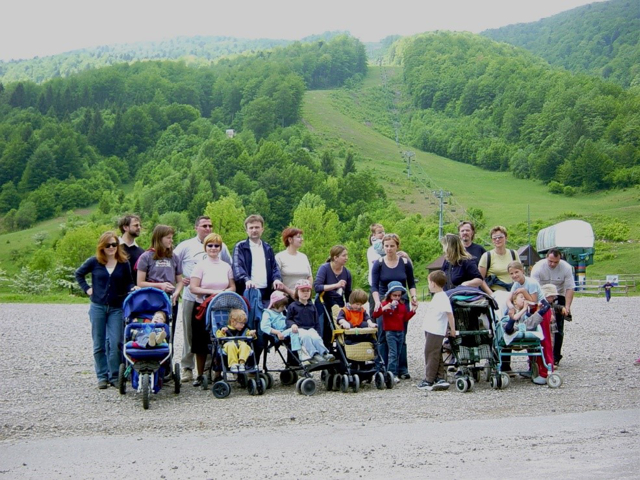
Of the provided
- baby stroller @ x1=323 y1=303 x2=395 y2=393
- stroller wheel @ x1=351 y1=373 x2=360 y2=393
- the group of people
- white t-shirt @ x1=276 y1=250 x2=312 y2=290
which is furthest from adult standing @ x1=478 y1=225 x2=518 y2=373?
white t-shirt @ x1=276 y1=250 x2=312 y2=290

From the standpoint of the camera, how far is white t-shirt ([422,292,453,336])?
1123cm

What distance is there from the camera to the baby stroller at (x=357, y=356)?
441 inches

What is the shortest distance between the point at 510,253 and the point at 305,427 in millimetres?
5169

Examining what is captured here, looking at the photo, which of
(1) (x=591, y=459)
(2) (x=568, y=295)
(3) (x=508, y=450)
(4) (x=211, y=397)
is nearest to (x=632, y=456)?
(1) (x=591, y=459)

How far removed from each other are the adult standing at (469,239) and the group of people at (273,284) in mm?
21

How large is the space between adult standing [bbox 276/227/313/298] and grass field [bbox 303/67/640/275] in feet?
201

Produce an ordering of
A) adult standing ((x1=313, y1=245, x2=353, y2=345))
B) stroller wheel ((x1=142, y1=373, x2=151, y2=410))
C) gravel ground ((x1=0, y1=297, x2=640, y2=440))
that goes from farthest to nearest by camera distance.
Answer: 1. adult standing ((x1=313, y1=245, x2=353, y2=345))
2. stroller wheel ((x1=142, y1=373, x2=151, y2=410))
3. gravel ground ((x1=0, y1=297, x2=640, y2=440))

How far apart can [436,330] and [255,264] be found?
104 inches

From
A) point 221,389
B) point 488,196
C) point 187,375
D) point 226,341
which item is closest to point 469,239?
point 226,341

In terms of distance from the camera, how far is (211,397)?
1060 cm

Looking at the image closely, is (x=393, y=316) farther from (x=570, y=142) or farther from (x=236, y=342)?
(x=570, y=142)

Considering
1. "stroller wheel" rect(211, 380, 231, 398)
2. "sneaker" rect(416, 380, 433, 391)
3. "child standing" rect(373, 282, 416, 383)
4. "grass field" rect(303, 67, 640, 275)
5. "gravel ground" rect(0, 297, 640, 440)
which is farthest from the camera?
"grass field" rect(303, 67, 640, 275)

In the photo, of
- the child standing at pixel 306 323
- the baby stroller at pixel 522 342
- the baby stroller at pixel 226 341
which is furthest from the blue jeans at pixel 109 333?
the baby stroller at pixel 522 342

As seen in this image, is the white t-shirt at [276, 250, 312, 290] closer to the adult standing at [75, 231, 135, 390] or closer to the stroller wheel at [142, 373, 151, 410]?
the adult standing at [75, 231, 135, 390]
